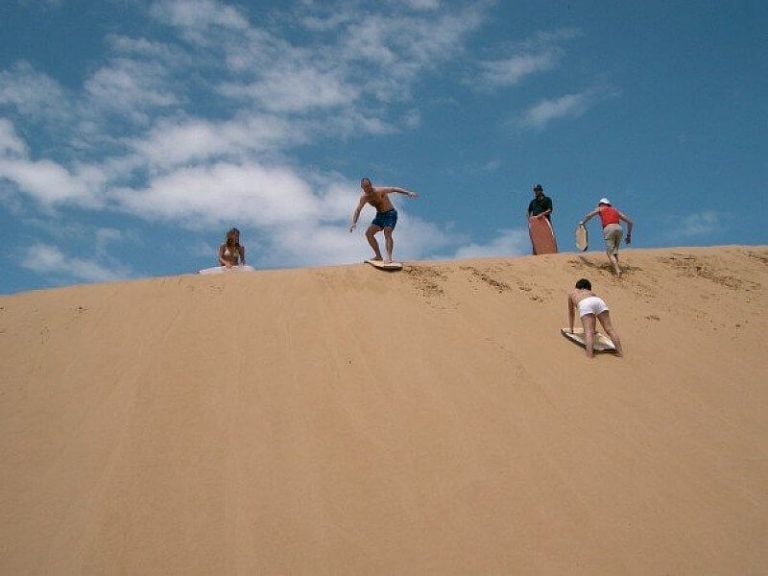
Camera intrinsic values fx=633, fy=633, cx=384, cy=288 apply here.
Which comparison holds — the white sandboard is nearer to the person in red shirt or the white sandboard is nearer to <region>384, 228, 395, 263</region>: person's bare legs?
<region>384, 228, 395, 263</region>: person's bare legs

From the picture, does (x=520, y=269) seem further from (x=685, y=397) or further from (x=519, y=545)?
(x=519, y=545)

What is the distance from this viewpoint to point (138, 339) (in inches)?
237

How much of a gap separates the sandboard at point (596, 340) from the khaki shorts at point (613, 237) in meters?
2.60

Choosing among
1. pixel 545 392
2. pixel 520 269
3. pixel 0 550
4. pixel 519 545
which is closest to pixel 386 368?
pixel 545 392

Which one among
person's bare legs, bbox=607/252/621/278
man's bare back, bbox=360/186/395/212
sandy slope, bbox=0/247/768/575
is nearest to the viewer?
sandy slope, bbox=0/247/768/575

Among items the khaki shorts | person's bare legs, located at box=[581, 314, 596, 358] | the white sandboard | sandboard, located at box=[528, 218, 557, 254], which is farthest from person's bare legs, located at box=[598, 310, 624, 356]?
the white sandboard

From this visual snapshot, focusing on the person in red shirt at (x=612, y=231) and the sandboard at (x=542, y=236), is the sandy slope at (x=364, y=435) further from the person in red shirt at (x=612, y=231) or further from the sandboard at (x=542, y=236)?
the sandboard at (x=542, y=236)

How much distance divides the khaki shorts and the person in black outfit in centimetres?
140

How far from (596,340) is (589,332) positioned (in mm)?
311

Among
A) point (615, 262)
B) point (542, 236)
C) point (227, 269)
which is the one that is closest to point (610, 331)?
point (615, 262)

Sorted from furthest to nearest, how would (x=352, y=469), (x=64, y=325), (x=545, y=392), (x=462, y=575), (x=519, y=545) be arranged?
Result: (x=64, y=325) < (x=545, y=392) < (x=352, y=469) < (x=519, y=545) < (x=462, y=575)

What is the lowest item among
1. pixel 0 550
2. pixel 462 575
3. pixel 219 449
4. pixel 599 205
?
pixel 462 575

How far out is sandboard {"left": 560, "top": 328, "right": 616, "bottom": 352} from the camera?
648 centimetres

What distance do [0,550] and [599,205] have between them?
832cm
